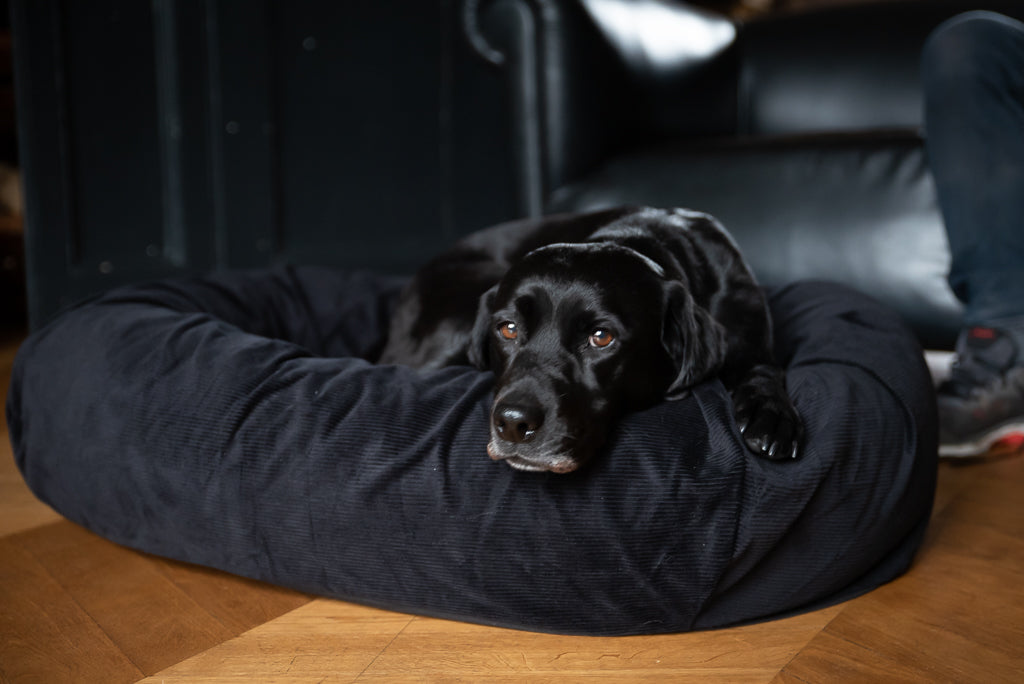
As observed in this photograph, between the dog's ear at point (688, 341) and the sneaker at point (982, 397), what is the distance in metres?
0.96

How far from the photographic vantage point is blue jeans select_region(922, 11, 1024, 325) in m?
2.13

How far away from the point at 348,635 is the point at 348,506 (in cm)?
20

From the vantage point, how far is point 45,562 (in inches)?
60.2

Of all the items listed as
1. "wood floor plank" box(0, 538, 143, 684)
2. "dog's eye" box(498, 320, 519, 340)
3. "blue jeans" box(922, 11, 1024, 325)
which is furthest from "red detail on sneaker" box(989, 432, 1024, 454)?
"wood floor plank" box(0, 538, 143, 684)

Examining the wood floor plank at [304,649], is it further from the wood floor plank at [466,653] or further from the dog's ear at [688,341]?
the dog's ear at [688,341]

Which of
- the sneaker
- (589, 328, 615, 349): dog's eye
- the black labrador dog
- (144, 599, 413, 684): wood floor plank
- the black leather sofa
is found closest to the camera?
(144, 599, 413, 684): wood floor plank

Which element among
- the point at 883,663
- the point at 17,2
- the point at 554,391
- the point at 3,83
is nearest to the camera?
the point at 883,663

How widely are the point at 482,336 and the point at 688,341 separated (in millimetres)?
415

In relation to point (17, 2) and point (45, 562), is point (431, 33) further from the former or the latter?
point (45, 562)

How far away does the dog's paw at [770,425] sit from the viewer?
50.4 inches

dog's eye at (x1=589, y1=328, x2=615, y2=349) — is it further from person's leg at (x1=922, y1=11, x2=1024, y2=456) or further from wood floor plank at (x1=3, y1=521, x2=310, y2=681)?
person's leg at (x1=922, y1=11, x2=1024, y2=456)

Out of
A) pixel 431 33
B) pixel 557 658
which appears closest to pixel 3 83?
pixel 431 33

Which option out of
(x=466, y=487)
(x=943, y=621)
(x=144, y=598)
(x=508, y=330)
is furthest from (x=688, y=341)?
(x=144, y=598)

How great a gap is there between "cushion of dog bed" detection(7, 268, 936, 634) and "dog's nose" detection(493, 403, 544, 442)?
0.08 m
